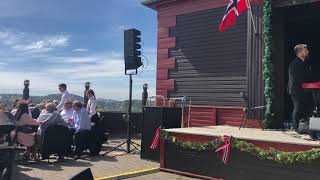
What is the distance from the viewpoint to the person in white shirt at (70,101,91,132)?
11.0 metres

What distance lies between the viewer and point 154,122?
34.1 feet

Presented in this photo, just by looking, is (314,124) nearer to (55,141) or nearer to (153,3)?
(55,141)

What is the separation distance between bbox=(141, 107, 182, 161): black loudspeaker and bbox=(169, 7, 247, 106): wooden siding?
145 centimetres

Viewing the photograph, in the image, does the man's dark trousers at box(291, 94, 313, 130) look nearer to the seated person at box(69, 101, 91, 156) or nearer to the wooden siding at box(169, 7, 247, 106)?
the wooden siding at box(169, 7, 247, 106)

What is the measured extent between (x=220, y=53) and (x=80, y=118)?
3.90 meters

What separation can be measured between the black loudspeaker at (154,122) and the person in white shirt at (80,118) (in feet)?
4.82

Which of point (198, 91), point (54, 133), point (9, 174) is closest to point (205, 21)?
point (198, 91)

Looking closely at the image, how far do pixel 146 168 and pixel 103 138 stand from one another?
2395 millimetres

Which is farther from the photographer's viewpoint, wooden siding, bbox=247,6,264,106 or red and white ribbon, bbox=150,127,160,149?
wooden siding, bbox=247,6,264,106

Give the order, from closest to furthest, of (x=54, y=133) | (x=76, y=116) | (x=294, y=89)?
(x=294, y=89)
(x=54, y=133)
(x=76, y=116)

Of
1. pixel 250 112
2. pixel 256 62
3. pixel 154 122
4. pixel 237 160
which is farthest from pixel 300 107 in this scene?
pixel 154 122

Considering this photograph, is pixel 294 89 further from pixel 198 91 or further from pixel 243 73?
pixel 198 91

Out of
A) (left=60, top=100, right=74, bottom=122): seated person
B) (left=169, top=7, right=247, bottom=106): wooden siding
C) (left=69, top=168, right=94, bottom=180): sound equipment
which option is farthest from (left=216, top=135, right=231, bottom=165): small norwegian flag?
(left=69, top=168, right=94, bottom=180): sound equipment

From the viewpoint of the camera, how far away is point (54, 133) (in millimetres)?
10312
